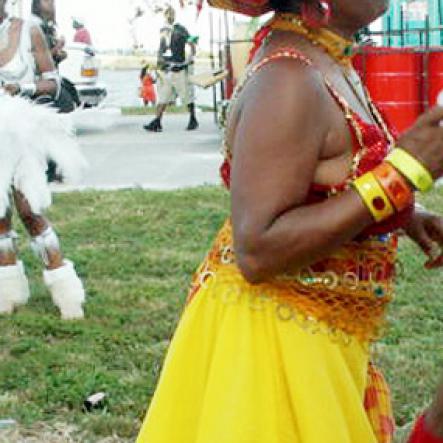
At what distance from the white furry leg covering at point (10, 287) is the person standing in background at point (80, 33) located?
14456 millimetres

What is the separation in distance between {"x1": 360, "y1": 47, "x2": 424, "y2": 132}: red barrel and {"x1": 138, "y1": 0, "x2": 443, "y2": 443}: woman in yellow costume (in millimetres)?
8417

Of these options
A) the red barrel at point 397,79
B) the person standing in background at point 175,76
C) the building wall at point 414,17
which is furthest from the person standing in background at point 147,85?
the red barrel at point 397,79

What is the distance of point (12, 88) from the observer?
217 inches

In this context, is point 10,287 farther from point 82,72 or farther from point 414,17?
point 82,72

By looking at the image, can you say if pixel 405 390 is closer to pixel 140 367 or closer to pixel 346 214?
pixel 140 367

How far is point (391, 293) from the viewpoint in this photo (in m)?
2.31

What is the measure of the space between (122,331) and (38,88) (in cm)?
135

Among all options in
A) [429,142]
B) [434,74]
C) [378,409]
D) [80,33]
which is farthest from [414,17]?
[429,142]

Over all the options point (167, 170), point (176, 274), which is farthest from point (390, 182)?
point (167, 170)

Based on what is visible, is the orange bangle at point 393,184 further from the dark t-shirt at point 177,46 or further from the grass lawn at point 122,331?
the dark t-shirt at point 177,46

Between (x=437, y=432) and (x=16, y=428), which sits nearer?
(x=437, y=432)

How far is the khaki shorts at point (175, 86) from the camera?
15750mm

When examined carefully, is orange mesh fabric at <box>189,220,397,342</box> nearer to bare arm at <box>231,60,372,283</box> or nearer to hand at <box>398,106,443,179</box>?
bare arm at <box>231,60,372,283</box>

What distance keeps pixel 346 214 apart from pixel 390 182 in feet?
0.33
